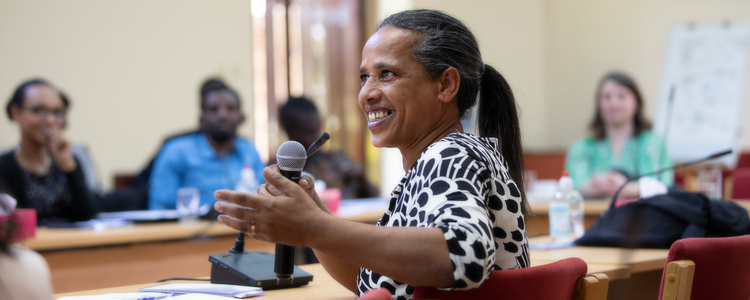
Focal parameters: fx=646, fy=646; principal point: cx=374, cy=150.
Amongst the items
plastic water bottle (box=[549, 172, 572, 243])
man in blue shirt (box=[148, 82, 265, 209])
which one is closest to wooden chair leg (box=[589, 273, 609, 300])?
plastic water bottle (box=[549, 172, 572, 243])

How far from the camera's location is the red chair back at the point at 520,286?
102cm

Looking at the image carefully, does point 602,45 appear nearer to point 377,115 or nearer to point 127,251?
point 127,251

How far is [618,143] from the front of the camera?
420 cm

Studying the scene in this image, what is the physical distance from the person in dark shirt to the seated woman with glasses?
134cm

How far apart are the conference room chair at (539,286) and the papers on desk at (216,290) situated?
0.45 meters

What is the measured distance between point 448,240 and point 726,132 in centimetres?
589

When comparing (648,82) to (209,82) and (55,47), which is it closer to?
(209,82)

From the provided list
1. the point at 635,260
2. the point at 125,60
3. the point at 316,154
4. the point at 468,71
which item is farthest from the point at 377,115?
the point at 125,60

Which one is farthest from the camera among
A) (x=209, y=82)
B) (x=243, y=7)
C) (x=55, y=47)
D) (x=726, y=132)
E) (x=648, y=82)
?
(x=648, y=82)

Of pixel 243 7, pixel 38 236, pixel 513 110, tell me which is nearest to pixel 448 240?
pixel 513 110

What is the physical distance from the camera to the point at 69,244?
2.45 metres

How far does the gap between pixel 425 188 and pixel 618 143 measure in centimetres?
346

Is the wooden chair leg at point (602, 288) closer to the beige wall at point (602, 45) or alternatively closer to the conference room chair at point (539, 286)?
the conference room chair at point (539, 286)

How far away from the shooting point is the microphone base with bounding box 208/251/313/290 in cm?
139
